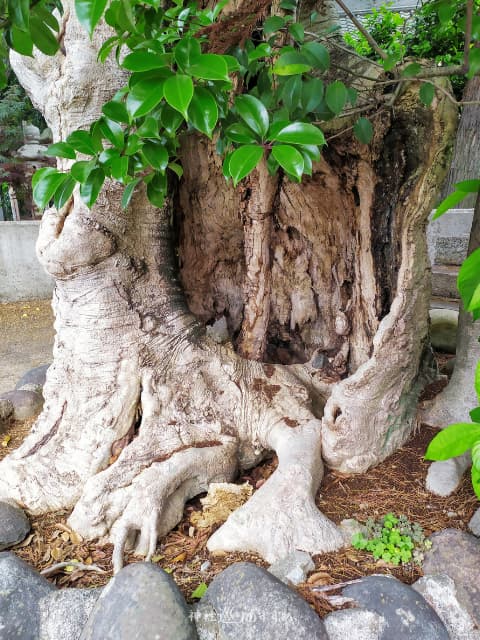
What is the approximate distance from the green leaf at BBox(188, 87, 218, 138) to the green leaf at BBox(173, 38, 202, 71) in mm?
71

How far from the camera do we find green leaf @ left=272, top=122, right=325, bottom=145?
974 mm

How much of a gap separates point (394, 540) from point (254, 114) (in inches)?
53.5

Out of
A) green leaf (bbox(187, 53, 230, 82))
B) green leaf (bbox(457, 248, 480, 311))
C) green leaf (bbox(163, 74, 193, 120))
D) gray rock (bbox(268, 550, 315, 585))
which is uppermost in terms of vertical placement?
green leaf (bbox(187, 53, 230, 82))

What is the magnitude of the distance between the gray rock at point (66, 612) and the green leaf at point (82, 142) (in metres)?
1.21

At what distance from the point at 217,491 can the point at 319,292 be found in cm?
119

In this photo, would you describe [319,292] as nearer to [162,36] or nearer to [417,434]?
[417,434]

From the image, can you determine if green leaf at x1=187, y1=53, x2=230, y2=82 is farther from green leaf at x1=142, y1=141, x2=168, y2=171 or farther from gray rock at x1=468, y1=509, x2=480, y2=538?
gray rock at x1=468, y1=509, x2=480, y2=538

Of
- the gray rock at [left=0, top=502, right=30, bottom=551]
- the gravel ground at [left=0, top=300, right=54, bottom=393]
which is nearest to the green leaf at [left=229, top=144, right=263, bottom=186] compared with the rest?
the gray rock at [left=0, top=502, right=30, bottom=551]

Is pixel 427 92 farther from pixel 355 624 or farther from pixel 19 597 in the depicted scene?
pixel 19 597

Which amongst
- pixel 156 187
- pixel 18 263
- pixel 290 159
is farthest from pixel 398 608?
pixel 18 263

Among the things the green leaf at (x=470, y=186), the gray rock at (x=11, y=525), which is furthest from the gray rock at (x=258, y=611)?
the green leaf at (x=470, y=186)

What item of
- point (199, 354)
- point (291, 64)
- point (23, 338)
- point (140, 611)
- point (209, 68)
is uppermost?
point (291, 64)

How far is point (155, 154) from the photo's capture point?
1213mm

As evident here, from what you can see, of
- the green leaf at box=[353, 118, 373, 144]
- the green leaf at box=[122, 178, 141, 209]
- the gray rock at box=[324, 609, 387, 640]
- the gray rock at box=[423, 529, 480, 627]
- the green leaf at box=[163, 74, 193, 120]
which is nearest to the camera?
the green leaf at box=[163, 74, 193, 120]
